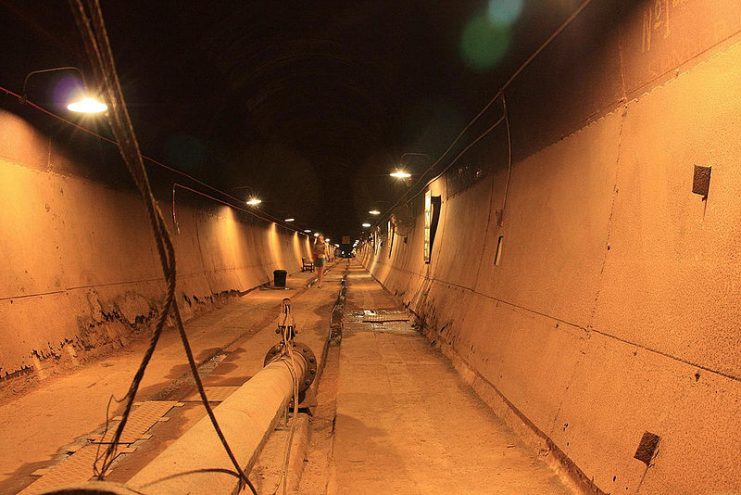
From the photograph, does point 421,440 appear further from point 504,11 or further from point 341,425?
point 504,11

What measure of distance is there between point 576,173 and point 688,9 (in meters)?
1.77

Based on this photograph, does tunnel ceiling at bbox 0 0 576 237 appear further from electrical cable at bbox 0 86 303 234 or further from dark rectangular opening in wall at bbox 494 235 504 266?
dark rectangular opening in wall at bbox 494 235 504 266

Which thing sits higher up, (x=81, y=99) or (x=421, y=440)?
(x=81, y=99)

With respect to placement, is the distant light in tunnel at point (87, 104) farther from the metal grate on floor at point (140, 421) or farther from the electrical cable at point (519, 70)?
the electrical cable at point (519, 70)

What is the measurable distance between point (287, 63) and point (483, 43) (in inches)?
281

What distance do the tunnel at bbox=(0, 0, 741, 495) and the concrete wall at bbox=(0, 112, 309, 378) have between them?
6 cm

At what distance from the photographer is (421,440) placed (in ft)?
16.1

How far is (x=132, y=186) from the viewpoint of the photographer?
11.7 m

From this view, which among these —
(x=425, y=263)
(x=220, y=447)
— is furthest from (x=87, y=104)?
(x=425, y=263)

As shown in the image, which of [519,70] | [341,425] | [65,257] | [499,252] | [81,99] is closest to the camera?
[341,425]

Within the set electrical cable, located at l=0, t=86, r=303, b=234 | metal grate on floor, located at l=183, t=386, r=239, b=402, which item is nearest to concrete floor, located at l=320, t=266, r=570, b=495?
metal grate on floor, located at l=183, t=386, r=239, b=402

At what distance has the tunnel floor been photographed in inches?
160

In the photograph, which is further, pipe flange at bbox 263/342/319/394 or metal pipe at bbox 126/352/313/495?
pipe flange at bbox 263/342/319/394

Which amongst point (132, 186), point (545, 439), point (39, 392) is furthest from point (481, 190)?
point (132, 186)
